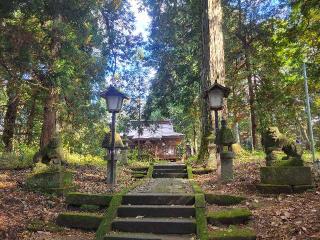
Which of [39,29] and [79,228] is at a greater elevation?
[39,29]

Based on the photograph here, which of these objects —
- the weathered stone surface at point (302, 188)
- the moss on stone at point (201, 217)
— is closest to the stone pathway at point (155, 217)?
the moss on stone at point (201, 217)

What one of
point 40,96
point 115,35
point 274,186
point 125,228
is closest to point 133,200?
point 125,228

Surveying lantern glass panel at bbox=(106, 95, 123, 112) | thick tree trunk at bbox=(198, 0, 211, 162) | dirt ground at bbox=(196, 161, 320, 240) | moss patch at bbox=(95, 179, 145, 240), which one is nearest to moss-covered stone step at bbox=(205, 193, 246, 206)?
dirt ground at bbox=(196, 161, 320, 240)

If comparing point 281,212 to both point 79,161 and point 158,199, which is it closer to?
point 158,199

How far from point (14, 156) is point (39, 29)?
4.89m

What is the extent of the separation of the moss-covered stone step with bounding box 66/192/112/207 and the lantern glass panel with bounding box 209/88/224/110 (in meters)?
4.34

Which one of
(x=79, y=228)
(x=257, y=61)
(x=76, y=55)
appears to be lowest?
(x=79, y=228)

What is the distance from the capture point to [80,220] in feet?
19.9

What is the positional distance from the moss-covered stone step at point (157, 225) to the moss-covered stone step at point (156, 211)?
244 millimetres

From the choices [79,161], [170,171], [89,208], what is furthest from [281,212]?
[79,161]

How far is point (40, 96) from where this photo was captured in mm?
13969

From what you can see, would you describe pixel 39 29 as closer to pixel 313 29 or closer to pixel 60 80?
pixel 60 80

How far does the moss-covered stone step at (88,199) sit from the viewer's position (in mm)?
6730

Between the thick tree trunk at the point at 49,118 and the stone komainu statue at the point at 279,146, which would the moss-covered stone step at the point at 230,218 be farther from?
the thick tree trunk at the point at 49,118
